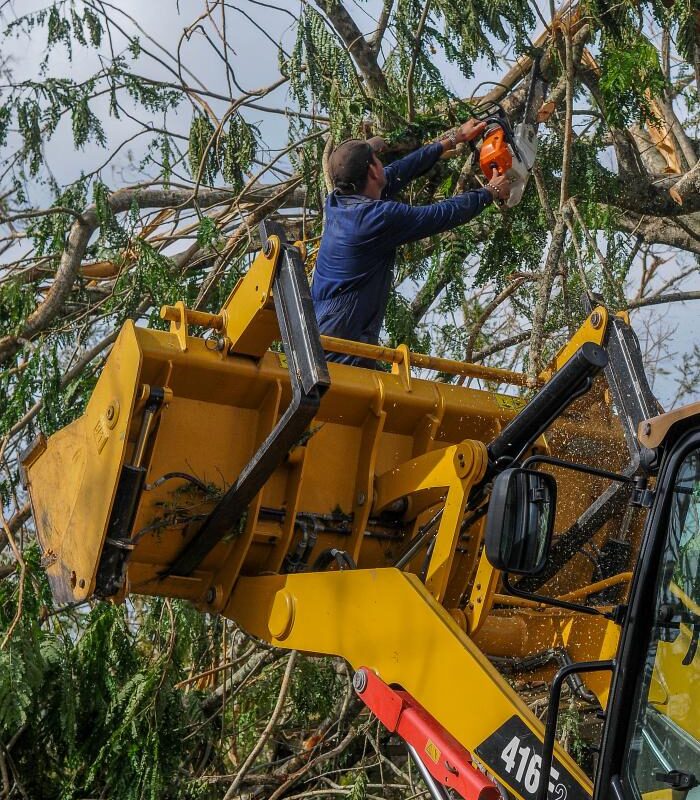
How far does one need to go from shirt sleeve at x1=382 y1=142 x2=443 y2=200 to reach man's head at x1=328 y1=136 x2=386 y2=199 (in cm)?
39

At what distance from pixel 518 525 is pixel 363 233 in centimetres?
248

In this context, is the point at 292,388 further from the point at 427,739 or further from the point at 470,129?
the point at 470,129

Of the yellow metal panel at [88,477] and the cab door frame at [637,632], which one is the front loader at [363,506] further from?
the cab door frame at [637,632]

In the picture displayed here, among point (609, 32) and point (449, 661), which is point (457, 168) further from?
point (449, 661)

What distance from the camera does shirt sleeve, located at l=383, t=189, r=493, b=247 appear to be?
484cm

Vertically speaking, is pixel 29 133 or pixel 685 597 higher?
pixel 29 133

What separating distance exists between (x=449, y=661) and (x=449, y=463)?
0.82 m

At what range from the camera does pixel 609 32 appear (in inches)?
230

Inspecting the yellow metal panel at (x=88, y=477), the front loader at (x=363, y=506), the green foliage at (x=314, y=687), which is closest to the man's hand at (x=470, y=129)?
the front loader at (x=363, y=506)

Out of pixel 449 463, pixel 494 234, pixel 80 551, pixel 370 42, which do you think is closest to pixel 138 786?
pixel 80 551

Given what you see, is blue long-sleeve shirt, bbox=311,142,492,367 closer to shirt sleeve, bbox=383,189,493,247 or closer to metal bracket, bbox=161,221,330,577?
shirt sleeve, bbox=383,189,493,247

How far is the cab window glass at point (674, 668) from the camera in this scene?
8.09 feet

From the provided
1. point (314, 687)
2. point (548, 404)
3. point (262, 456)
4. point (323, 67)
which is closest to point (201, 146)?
point (323, 67)

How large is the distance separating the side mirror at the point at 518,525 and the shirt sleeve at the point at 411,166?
3.17m
